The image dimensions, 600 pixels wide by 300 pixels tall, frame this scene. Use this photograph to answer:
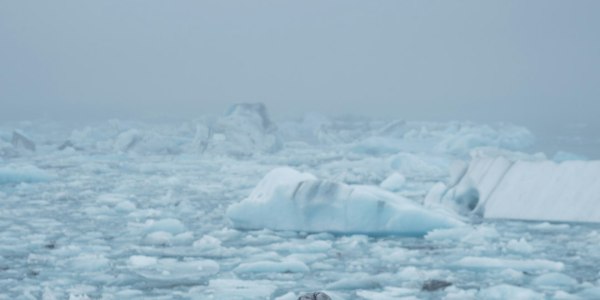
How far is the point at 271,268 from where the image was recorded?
210 inches

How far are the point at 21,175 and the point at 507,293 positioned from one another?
907 centimetres

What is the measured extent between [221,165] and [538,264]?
10380mm

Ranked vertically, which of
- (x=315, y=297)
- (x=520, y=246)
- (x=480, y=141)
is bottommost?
(x=315, y=297)

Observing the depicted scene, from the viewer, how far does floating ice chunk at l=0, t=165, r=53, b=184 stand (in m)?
11.5

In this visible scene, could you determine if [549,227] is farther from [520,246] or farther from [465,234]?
[520,246]

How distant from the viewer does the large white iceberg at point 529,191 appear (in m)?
7.15

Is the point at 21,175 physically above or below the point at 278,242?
above

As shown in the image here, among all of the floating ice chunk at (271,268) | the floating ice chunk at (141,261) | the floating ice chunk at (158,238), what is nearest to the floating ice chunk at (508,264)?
the floating ice chunk at (271,268)

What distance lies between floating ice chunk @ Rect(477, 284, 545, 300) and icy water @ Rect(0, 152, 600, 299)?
3 cm

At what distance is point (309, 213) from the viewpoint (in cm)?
699

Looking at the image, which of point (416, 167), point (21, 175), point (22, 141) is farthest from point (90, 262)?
point (22, 141)

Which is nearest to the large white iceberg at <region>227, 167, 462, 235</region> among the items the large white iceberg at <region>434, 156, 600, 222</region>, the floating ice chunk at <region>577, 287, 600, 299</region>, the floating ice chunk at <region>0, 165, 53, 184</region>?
the large white iceberg at <region>434, 156, 600, 222</region>

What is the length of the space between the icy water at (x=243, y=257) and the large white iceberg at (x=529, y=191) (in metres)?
0.22

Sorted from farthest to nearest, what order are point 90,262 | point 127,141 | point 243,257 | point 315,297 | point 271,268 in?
point 127,141, point 243,257, point 90,262, point 271,268, point 315,297
